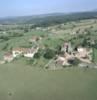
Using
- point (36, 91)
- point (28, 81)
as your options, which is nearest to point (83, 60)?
point (28, 81)

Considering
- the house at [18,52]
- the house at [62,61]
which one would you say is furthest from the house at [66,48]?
the house at [18,52]

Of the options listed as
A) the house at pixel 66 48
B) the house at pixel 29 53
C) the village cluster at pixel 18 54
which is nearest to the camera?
the village cluster at pixel 18 54

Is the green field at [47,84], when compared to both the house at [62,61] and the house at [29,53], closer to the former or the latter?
the house at [62,61]

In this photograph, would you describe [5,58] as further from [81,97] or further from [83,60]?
[81,97]

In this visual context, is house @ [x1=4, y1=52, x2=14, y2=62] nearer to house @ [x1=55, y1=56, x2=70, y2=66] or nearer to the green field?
the green field

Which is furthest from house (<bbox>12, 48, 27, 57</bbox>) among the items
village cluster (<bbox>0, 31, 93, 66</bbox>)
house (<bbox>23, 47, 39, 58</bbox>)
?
house (<bbox>23, 47, 39, 58</bbox>)

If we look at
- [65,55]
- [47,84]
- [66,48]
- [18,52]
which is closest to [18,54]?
[18,52]

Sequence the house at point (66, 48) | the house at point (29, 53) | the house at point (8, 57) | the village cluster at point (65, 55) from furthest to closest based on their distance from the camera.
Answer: the house at point (66, 48), the house at point (29, 53), the house at point (8, 57), the village cluster at point (65, 55)

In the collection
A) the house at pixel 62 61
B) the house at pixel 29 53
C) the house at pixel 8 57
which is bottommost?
the house at pixel 8 57

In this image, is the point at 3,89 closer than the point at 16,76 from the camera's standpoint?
Yes
